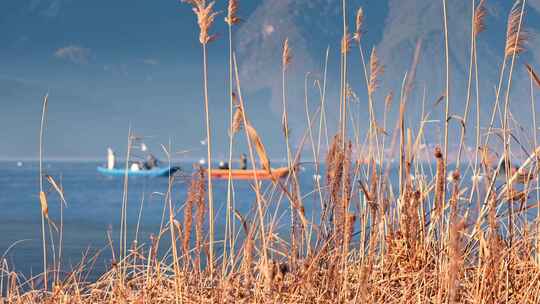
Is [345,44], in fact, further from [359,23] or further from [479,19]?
[479,19]

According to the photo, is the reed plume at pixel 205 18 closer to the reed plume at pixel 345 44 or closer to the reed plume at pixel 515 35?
the reed plume at pixel 345 44

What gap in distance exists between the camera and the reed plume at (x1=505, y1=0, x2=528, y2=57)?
3.74 meters

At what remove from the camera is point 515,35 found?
3.78 m

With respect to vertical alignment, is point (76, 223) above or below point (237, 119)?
below

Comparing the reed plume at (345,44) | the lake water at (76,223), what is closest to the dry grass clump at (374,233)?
the reed plume at (345,44)

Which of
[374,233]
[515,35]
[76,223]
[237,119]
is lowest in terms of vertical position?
[76,223]

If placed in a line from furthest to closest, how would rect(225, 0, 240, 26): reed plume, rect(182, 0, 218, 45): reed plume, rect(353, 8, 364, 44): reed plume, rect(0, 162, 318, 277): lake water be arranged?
1. rect(0, 162, 318, 277): lake water
2. rect(353, 8, 364, 44): reed plume
3. rect(225, 0, 240, 26): reed plume
4. rect(182, 0, 218, 45): reed plume

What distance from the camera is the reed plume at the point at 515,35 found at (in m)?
3.74

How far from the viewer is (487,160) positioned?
3.88 meters

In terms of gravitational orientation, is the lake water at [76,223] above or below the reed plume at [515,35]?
below

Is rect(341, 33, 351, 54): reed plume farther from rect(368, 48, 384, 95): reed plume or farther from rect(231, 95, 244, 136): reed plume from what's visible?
rect(231, 95, 244, 136): reed plume

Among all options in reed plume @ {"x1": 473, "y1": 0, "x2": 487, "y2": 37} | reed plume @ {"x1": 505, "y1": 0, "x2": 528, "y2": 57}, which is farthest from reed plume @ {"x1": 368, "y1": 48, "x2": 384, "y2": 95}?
reed plume @ {"x1": 505, "y1": 0, "x2": 528, "y2": 57}

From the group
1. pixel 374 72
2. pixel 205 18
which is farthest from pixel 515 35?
pixel 205 18

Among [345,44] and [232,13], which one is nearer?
[232,13]
